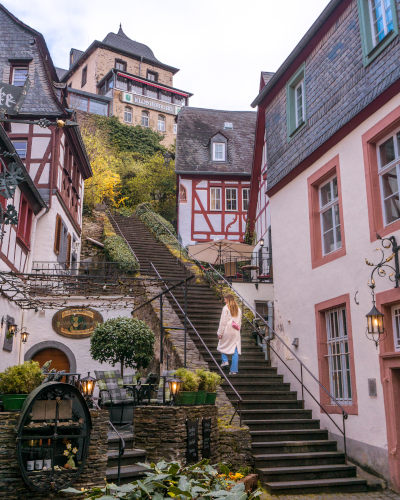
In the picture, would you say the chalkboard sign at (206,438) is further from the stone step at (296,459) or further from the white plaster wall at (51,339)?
the white plaster wall at (51,339)

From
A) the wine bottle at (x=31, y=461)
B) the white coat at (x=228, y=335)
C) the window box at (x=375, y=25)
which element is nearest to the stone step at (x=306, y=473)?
the white coat at (x=228, y=335)

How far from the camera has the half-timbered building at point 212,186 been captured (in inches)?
1034

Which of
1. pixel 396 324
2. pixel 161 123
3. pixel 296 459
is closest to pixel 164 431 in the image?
pixel 296 459

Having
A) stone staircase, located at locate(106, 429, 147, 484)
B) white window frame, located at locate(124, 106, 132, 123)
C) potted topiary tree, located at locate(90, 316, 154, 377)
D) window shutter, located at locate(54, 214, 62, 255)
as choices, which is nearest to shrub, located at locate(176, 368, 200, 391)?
stone staircase, located at locate(106, 429, 147, 484)

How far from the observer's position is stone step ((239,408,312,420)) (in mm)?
9096

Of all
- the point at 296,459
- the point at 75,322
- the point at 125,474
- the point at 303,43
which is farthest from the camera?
the point at 75,322

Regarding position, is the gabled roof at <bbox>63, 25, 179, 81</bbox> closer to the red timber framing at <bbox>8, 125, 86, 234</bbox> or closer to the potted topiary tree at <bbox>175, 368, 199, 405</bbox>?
the red timber framing at <bbox>8, 125, 86, 234</bbox>

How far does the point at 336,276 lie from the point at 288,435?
294cm

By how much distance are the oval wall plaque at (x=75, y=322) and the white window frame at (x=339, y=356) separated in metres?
8.02

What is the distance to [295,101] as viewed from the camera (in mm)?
11477

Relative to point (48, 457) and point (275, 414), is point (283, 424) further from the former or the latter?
point (48, 457)

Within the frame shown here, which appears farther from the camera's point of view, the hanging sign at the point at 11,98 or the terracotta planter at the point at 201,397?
the terracotta planter at the point at 201,397

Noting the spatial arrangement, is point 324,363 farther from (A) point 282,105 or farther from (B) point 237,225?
(B) point 237,225

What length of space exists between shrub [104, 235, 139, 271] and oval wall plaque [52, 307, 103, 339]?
2.43m
